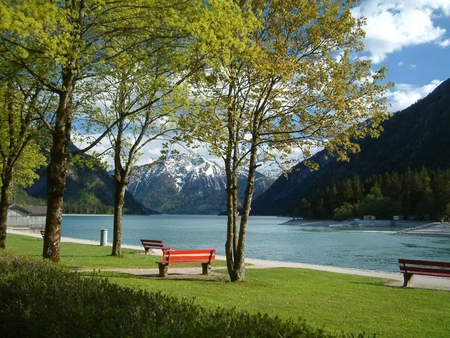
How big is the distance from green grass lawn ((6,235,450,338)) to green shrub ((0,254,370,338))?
314 centimetres

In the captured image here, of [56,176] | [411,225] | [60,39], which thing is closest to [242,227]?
[56,176]

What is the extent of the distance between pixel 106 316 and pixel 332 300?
30.5ft

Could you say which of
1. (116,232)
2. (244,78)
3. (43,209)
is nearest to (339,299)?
(244,78)

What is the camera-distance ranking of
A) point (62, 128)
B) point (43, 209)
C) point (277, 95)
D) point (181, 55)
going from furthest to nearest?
point (43, 209) → point (277, 95) → point (62, 128) → point (181, 55)

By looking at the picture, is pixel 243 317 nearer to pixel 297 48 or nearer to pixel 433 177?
pixel 297 48

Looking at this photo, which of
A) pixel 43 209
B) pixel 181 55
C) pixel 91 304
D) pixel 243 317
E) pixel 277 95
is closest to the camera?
pixel 243 317

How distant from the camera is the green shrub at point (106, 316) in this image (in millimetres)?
5203

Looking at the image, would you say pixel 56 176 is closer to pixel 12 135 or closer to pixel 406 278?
pixel 12 135

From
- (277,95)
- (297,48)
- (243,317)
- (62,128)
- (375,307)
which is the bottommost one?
(375,307)

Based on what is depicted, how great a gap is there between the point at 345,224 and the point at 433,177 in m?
32.3

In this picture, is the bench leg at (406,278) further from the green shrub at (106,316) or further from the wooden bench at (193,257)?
the green shrub at (106,316)

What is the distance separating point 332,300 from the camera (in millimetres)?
13539

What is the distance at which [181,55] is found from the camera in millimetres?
12477

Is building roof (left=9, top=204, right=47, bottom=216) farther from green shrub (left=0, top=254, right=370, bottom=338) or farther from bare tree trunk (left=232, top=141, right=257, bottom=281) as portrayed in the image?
green shrub (left=0, top=254, right=370, bottom=338)
